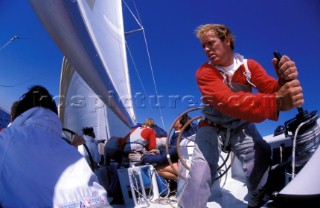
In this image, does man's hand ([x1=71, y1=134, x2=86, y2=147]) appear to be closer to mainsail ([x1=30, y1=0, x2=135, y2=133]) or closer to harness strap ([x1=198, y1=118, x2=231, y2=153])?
harness strap ([x1=198, y1=118, x2=231, y2=153])

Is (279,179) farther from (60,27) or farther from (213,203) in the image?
(60,27)

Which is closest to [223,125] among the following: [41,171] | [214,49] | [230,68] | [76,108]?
[230,68]

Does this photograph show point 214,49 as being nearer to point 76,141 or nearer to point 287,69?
point 287,69

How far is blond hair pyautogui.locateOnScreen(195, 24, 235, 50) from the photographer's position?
4.78ft

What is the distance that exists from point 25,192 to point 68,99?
1320 centimetres

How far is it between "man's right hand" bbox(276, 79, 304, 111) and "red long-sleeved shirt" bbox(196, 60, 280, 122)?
38 mm

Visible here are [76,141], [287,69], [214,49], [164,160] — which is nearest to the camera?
[287,69]

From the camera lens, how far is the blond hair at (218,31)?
4.78 ft

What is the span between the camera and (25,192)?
3.12 feet

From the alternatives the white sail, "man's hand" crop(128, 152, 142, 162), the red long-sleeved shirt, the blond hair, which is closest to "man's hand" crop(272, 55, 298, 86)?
the red long-sleeved shirt

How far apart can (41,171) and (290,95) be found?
40.2 inches

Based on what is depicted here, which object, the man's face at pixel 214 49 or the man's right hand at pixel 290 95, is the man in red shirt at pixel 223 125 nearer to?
the man's face at pixel 214 49

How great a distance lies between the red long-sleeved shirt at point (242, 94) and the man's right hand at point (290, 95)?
38 millimetres

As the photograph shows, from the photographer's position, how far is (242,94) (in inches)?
43.3
